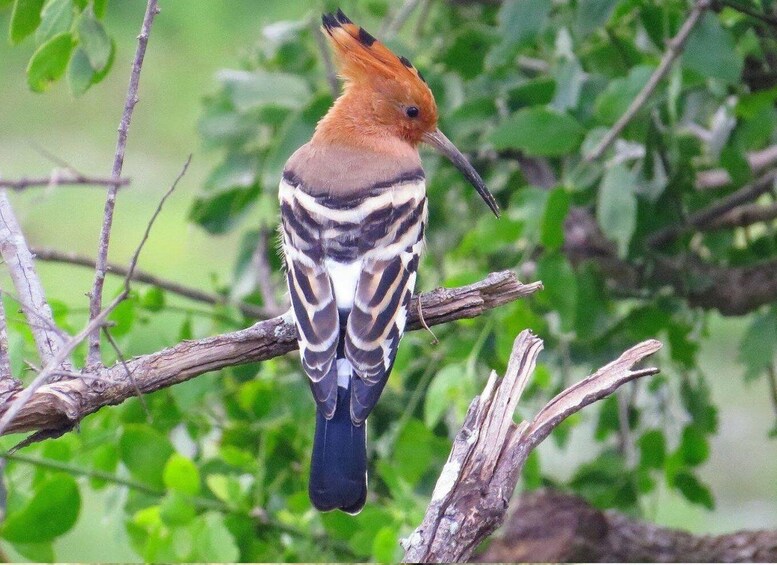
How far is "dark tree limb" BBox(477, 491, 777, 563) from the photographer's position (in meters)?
2.34

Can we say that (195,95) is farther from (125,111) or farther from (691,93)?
(125,111)

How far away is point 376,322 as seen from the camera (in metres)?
1.88

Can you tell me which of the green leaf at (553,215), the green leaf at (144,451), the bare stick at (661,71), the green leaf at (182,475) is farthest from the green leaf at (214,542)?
the bare stick at (661,71)

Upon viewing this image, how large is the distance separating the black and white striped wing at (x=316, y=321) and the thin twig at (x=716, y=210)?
921 mm

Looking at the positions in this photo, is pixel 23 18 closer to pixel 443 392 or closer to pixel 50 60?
pixel 50 60

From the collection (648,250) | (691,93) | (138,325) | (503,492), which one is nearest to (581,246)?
(648,250)

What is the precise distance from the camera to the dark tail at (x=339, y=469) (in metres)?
1.78

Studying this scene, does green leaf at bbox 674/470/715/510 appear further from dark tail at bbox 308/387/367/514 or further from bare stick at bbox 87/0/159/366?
bare stick at bbox 87/0/159/366

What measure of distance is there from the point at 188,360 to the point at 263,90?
127 cm

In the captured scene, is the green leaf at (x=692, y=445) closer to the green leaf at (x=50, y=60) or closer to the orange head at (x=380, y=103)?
the orange head at (x=380, y=103)

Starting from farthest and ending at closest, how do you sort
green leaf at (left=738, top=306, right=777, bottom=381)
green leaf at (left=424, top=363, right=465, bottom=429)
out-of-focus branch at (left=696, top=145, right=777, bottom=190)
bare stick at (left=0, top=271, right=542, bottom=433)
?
out-of-focus branch at (left=696, top=145, right=777, bottom=190), green leaf at (left=738, top=306, right=777, bottom=381), green leaf at (left=424, top=363, right=465, bottom=429), bare stick at (left=0, top=271, right=542, bottom=433)

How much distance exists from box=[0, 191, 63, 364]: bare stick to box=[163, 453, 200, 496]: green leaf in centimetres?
66

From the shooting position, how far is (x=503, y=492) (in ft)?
4.65

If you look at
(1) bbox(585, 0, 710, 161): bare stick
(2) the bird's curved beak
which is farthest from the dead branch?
(2) the bird's curved beak
